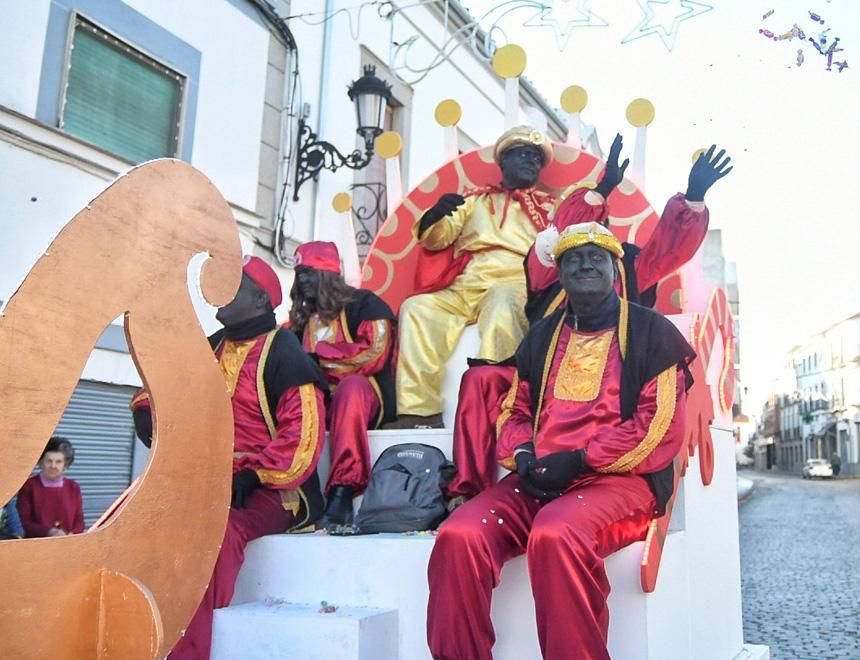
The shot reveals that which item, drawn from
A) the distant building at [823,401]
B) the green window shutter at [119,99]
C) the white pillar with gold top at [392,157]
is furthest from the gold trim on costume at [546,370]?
the distant building at [823,401]

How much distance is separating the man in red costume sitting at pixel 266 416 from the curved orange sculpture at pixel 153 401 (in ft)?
3.13

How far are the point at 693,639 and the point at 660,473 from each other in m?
0.75

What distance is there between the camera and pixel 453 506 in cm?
343

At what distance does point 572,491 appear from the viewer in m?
2.83

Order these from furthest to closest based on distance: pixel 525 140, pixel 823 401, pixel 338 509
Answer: pixel 823 401, pixel 525 140, pixel 338 509

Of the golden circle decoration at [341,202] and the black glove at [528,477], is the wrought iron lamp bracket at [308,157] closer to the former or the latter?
the golden circle decoration at [341,202]

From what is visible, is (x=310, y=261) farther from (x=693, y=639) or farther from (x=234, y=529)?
(x=693, y=639)

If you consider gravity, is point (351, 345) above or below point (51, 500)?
above

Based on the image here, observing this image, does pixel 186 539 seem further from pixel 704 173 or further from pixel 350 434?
pixel 704 173

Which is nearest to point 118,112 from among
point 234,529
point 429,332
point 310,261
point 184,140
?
point 184,140

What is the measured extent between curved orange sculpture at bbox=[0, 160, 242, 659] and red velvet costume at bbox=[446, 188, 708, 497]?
1.27 metres

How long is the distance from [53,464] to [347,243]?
7.15ft

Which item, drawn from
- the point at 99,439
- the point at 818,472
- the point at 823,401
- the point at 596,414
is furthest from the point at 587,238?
the point at 823,401

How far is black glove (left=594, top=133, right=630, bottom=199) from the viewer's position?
3.90m
